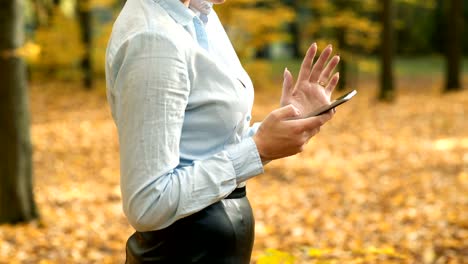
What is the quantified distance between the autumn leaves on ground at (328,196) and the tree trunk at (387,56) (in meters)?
2.39

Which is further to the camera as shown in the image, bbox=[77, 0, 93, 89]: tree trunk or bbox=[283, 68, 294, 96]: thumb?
bbox=[77, 0, 93, 89]: tree trunk

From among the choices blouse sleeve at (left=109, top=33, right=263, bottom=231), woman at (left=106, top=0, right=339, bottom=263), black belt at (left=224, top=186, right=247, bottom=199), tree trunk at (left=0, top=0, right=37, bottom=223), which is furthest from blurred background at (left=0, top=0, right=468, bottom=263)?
blouse sleeve at (left=109, top=33, right=263, bottom=231)

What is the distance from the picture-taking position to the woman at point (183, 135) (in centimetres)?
164

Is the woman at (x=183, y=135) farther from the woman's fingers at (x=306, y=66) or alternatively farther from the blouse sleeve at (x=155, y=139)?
the woman's fingers at (x=306, y=66)

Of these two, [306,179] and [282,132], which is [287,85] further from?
[306,179]

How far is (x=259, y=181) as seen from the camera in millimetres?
10586

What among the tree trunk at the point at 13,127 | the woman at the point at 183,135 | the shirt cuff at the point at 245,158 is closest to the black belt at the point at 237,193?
the woman at the point at 183,135

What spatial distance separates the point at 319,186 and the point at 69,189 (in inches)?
136

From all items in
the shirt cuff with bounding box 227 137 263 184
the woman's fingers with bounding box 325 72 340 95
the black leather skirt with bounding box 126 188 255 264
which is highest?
the woman's fingers with bounding box 325 72 340 95

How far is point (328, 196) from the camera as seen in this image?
9.30 metres

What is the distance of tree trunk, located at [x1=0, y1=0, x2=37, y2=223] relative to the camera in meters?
7.69

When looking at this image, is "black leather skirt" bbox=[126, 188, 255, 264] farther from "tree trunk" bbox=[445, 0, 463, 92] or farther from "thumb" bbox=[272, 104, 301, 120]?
"tree trunk" bbox=[445, 0, 463, 92]

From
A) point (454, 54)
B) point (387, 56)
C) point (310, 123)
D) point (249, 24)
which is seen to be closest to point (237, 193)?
point (310, 123)

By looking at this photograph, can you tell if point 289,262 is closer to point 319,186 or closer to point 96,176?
point 319,186
